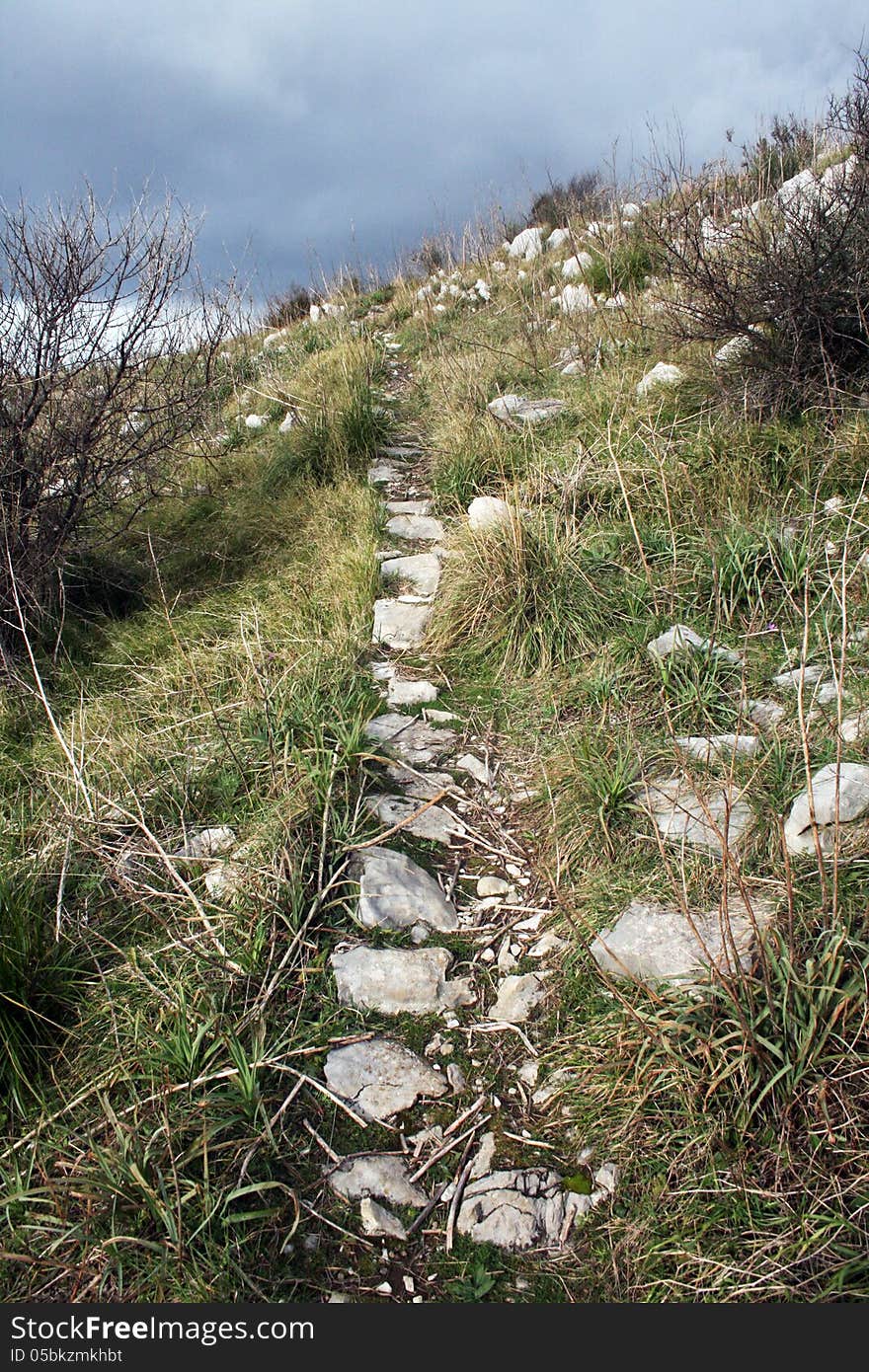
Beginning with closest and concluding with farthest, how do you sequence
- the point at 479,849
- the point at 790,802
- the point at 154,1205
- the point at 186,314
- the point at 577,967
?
the point at 154,1205 < the point at 577,967 < the point at 790,802 < the point at 479,849 < the point at 186,314

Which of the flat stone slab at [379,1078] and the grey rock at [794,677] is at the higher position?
the grey rock at [794,677]

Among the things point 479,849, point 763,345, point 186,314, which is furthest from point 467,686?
point 186,314

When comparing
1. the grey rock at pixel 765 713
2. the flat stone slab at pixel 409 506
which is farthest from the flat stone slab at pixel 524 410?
the grey rock at pixel 765 713

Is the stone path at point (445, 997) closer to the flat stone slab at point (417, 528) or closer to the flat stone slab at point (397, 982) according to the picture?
the flat stone slab at point (397, 982)

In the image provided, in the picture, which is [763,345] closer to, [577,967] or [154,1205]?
[577,967]

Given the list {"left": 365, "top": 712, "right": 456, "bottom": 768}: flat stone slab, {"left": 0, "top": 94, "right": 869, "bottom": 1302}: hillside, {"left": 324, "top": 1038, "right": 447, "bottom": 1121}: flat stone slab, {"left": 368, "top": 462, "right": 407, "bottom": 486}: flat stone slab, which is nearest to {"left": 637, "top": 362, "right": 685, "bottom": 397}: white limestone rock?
{"left": 0, "top": 94, "right": 869, "bottom": 1302}: hillside

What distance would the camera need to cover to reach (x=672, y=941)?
2115 millimetres

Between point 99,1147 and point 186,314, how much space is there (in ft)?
15.1

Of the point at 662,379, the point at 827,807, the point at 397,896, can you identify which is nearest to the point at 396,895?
the point at 397,896

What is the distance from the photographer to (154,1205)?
168 cm

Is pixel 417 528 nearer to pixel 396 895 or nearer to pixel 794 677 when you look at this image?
pixel 794 677

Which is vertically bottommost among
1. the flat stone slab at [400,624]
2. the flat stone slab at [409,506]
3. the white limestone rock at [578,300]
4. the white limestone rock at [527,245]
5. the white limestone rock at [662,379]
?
the flat stone slab at [400,624]
